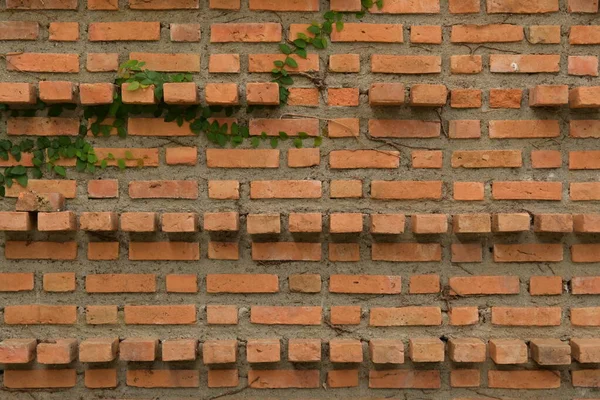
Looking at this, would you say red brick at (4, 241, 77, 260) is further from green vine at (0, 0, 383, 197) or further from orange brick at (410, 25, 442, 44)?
orange brick at (410, 25, 442, 44)

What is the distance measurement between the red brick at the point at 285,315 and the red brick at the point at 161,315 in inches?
8.4

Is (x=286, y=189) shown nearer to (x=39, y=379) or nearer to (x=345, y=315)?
(x=345, y=315)

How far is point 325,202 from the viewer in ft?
5.48

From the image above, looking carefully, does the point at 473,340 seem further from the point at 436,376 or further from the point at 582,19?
the point at 582,19

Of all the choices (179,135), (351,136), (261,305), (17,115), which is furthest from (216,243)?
(17,115)

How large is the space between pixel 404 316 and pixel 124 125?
3.80ft

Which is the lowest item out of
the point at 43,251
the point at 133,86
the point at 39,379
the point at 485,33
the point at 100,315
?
the point at 39,379

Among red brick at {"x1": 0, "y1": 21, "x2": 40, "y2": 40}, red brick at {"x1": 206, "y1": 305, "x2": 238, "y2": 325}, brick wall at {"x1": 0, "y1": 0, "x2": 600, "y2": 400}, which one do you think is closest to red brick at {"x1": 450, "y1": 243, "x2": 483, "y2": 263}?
brick wall at {"x1": 0, "y1": 0, "x2": 600, "y2": 400}

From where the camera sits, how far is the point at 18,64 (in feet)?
5.41

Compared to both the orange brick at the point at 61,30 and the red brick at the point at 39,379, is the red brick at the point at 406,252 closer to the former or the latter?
Result: the red brick at the point at 39,379

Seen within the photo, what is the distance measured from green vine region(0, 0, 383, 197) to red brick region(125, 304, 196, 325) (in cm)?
49

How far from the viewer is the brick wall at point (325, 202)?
1665 millimetres

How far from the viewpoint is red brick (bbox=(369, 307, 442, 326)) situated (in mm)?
1676

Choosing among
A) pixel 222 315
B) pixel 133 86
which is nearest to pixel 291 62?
pixel 133 86
